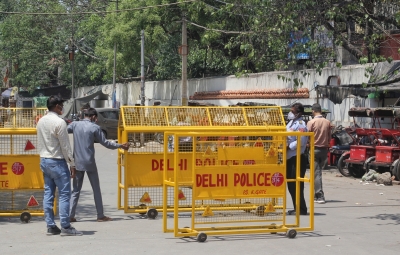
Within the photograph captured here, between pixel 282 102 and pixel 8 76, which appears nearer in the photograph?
pixel 282 102

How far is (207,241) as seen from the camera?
884 centimetres

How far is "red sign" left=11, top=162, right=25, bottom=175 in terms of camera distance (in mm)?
10688

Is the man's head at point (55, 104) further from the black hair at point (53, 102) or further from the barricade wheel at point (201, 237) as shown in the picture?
the barricade wheel at point (201, 237)

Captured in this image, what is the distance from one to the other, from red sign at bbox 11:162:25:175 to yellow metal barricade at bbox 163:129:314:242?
9.02 feet

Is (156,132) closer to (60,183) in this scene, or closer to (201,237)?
(60,183)

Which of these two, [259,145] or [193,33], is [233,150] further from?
[193,33]

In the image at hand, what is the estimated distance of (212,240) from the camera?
8930mm

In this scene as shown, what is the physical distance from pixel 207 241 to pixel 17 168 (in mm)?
3481

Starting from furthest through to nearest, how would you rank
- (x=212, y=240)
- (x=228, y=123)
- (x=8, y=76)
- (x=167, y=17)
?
(x=8, y=76), (x=167, y=17), (x=228, y=123), (x=212, y=240)

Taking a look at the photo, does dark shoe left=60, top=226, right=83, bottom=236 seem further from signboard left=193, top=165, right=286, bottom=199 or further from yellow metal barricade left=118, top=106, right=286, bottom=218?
yellow metal barricade left=118, top=106, right=286, bottom=218

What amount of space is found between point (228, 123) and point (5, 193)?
3704mm

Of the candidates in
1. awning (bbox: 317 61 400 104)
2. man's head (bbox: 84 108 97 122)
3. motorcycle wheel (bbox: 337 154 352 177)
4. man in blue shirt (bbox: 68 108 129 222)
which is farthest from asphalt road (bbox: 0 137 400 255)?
awning (bbox: 317 61 400 104)

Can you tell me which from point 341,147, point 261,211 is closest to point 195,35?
point 341,147

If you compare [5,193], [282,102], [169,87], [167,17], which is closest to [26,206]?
[5,193]
